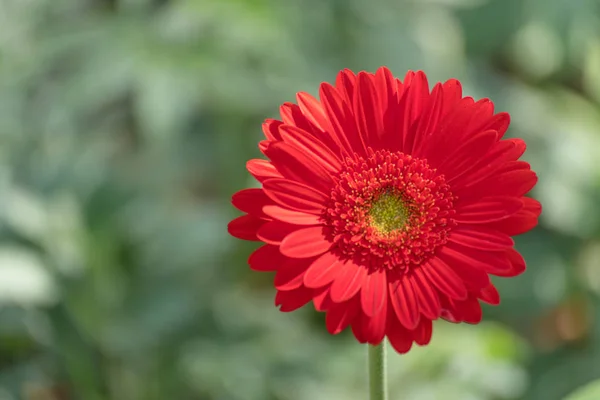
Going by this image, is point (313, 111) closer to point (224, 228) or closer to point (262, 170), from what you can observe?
point (262, 170)

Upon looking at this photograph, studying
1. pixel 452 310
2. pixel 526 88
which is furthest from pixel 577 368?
pixel 452 310

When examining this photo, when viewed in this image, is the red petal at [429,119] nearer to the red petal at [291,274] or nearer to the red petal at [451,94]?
the red petal at [451,94]

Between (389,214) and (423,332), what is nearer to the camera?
(423,332)

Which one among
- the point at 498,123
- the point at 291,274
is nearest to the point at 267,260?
the point at 291,274

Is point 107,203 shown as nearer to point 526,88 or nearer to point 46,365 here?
point 46,365

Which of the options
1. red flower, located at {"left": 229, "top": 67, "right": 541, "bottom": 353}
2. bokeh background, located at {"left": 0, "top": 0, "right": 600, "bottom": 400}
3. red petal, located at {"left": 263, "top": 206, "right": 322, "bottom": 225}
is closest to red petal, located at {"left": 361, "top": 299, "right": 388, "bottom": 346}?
red flower, located at {"left": 229, "top": 67, "right": 541, "bottom": 353}

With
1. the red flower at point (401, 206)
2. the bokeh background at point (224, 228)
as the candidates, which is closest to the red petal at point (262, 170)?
the red flower at point (401, 206)
